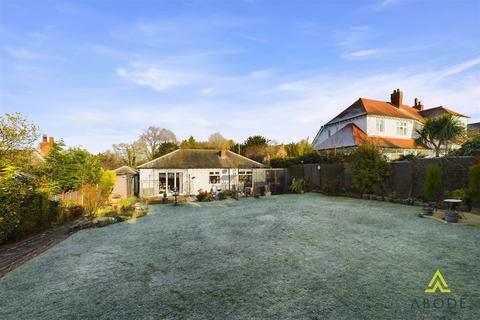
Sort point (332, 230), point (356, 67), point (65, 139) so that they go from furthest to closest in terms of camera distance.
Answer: point (356, 67), point (65, 139), point (332, 230)

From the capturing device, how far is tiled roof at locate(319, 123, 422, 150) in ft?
75.6

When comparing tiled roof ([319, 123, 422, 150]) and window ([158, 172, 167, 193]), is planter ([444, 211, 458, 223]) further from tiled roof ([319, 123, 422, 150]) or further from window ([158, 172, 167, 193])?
window ([158, 172, 167, 193])

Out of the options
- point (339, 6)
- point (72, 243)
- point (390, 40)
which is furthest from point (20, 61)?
point (390, 40)

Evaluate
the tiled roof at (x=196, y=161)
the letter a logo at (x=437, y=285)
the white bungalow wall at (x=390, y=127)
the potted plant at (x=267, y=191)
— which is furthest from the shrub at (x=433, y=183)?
the white bungalow wall at (x=390, y=127)

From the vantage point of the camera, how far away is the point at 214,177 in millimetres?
21375

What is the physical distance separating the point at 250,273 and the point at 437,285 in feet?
10.7

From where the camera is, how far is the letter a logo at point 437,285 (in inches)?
151

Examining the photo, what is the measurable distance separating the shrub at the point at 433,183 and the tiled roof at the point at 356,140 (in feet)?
35.8

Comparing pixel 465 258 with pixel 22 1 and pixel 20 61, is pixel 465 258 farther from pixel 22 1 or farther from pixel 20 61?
pixel 20 61

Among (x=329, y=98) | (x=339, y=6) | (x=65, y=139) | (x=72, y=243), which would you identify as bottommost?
(x=72, y=243)

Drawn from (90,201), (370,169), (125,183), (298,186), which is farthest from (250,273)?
(125,183)

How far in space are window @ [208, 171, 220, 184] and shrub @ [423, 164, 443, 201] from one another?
589 inches

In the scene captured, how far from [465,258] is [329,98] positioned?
39.3 feet

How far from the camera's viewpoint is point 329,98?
15.3 meters
